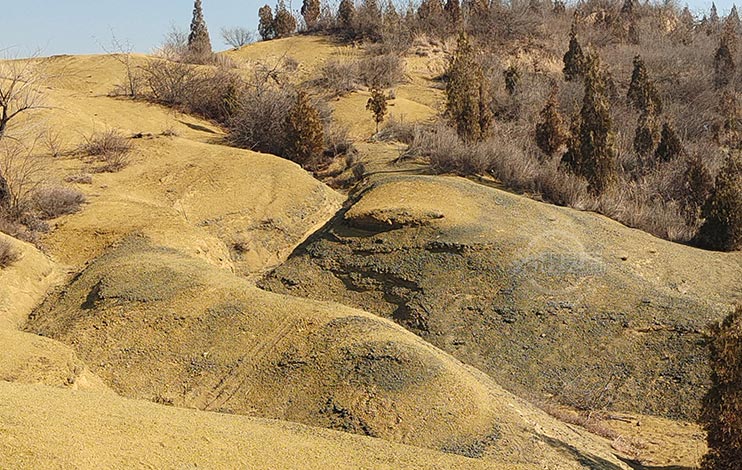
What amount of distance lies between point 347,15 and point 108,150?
17.8m

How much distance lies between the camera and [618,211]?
13164mm

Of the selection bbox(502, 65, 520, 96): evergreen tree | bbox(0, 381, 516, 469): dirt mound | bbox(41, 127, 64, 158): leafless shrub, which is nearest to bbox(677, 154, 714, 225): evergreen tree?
bbox(502, 65, 520, 96): evergreen tree

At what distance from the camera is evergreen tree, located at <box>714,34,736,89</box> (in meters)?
25.0

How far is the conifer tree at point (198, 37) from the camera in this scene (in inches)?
977

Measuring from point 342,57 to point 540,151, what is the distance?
11.9 meters

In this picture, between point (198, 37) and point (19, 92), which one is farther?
point (198, 37)

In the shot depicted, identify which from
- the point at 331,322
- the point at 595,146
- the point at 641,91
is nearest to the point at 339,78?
the point at 641,91

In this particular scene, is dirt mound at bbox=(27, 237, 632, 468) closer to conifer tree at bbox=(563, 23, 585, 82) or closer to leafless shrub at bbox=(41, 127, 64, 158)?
leafless shrub at bbox=(41, 127, 64, 158)

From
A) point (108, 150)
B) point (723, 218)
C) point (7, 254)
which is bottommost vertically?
point (723, 218)

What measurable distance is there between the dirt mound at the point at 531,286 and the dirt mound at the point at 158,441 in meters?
3.87

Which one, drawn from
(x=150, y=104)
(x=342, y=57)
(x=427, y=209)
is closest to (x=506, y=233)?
(x=427, y=209)

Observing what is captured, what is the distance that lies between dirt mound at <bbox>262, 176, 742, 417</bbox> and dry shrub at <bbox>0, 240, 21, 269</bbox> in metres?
3.46

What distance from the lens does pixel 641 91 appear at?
21844 mm

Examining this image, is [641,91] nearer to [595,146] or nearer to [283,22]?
[595,146]
